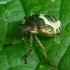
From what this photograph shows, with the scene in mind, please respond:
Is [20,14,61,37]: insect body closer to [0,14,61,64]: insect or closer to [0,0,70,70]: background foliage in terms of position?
[0,14,61,64]: insect

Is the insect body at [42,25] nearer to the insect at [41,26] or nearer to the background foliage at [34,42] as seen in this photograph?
the insect at [41,26]

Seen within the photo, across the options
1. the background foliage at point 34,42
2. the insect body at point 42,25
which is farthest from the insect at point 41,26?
the background foliage at point 34,42

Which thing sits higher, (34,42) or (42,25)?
(42,25)

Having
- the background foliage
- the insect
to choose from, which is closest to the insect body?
the insect

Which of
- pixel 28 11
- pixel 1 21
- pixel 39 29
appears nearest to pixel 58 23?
pixel 39 29

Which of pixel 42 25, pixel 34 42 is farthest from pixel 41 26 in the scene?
pixel 34 42

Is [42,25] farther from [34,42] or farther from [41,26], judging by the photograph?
[34,42]

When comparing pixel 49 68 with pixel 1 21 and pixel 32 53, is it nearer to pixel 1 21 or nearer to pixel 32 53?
pixel 32 53
